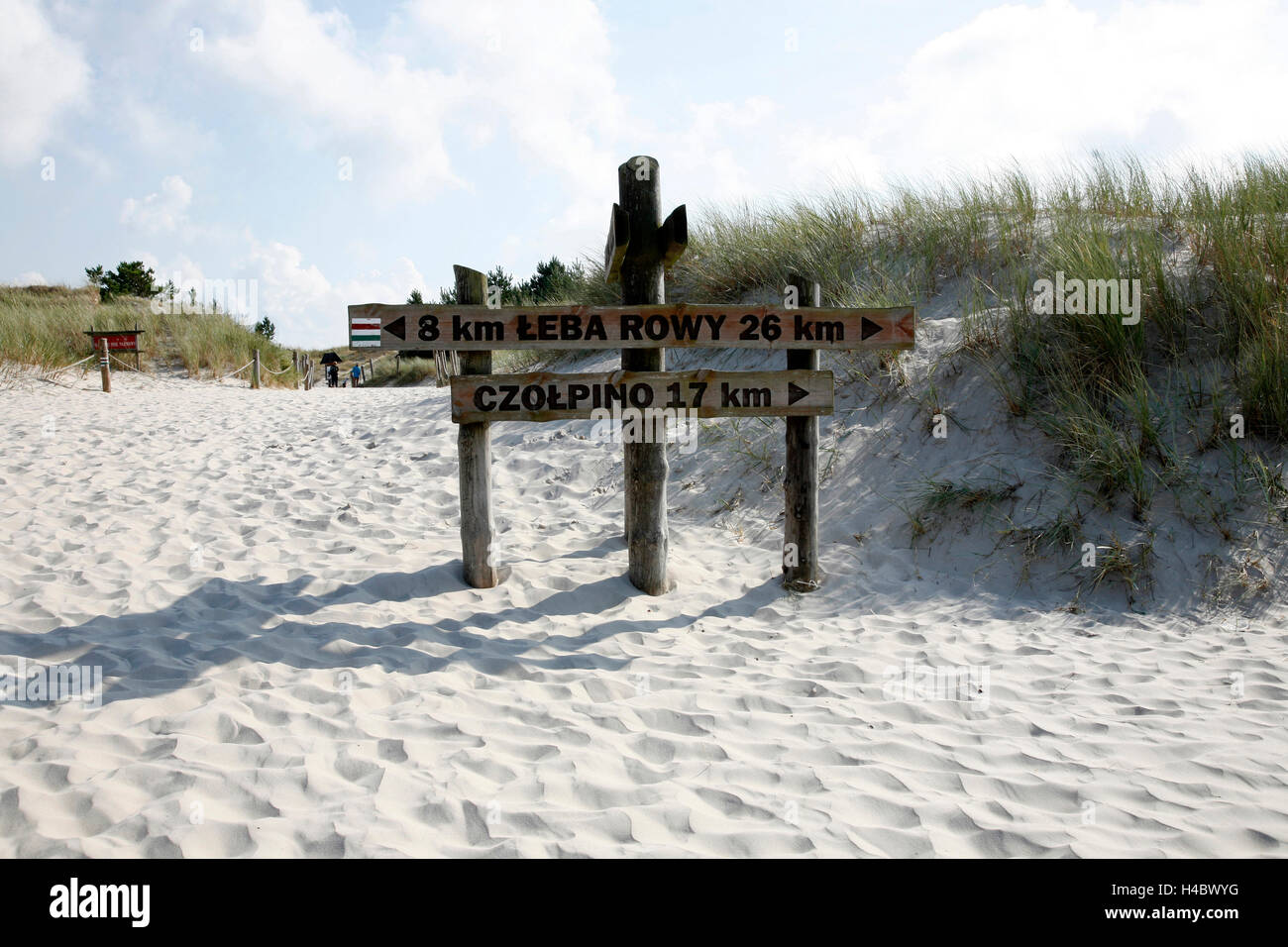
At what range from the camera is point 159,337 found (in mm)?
20094

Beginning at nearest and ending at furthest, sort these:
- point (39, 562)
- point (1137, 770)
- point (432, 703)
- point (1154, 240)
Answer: point (1137, 770) → point (432, 703) → point (39, 562) → point (1154, 240)

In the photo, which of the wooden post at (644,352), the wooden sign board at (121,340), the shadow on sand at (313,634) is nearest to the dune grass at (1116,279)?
the wooden post at (644,352)

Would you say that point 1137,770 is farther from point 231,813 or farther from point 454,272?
point 454,272

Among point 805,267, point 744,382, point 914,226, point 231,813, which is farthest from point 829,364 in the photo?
point 231,813

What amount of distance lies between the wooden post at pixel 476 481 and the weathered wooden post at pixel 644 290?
904 millimetres

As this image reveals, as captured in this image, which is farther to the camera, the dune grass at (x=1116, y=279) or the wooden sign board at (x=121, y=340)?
the wooden sign board at (x=121, y=340)

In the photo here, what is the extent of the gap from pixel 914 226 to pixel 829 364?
2.81 meters

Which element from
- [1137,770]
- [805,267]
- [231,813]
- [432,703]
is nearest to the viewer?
[231,813]

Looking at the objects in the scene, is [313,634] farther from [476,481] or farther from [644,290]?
[644,290]

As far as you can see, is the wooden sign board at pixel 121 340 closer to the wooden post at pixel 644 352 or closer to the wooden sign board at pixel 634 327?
the wooden sign board at pixel 634 327

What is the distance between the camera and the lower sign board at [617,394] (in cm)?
477

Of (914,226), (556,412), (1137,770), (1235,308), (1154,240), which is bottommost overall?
(1137,770)

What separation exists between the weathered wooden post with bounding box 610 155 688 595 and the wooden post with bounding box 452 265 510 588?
90cm

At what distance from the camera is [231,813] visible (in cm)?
257
